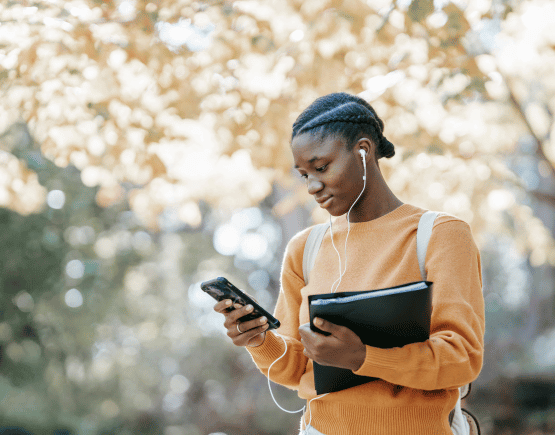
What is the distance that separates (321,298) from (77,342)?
8840 millimetres

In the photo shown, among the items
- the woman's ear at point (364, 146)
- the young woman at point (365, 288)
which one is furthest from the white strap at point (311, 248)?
the woman's ear at point (364, 146)

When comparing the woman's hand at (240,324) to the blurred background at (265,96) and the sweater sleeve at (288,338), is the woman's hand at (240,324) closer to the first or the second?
the sweater sleeve at (288,338)

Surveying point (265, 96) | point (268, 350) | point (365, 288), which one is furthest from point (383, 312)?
point (265, 96)

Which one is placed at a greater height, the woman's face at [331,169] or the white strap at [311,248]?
the woman's face at [331,169]

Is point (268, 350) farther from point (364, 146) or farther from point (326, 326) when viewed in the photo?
point (364, 146)

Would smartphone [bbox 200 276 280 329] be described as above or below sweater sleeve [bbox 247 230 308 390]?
above

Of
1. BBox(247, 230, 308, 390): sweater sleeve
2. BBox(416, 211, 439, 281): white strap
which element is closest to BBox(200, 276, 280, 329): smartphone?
BBox(247, 230, 308, 390): sweater sleeve

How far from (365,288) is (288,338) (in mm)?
422

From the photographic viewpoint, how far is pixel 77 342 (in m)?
9.16

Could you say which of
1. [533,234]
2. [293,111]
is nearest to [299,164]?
[293,111]

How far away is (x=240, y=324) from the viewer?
5.62 feet

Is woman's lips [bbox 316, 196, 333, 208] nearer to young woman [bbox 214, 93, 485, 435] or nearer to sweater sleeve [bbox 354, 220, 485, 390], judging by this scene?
young woman [bbox 214, 93, 485, 435]

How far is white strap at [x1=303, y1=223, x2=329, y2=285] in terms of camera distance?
6.17 ft

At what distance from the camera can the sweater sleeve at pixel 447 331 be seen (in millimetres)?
1343
